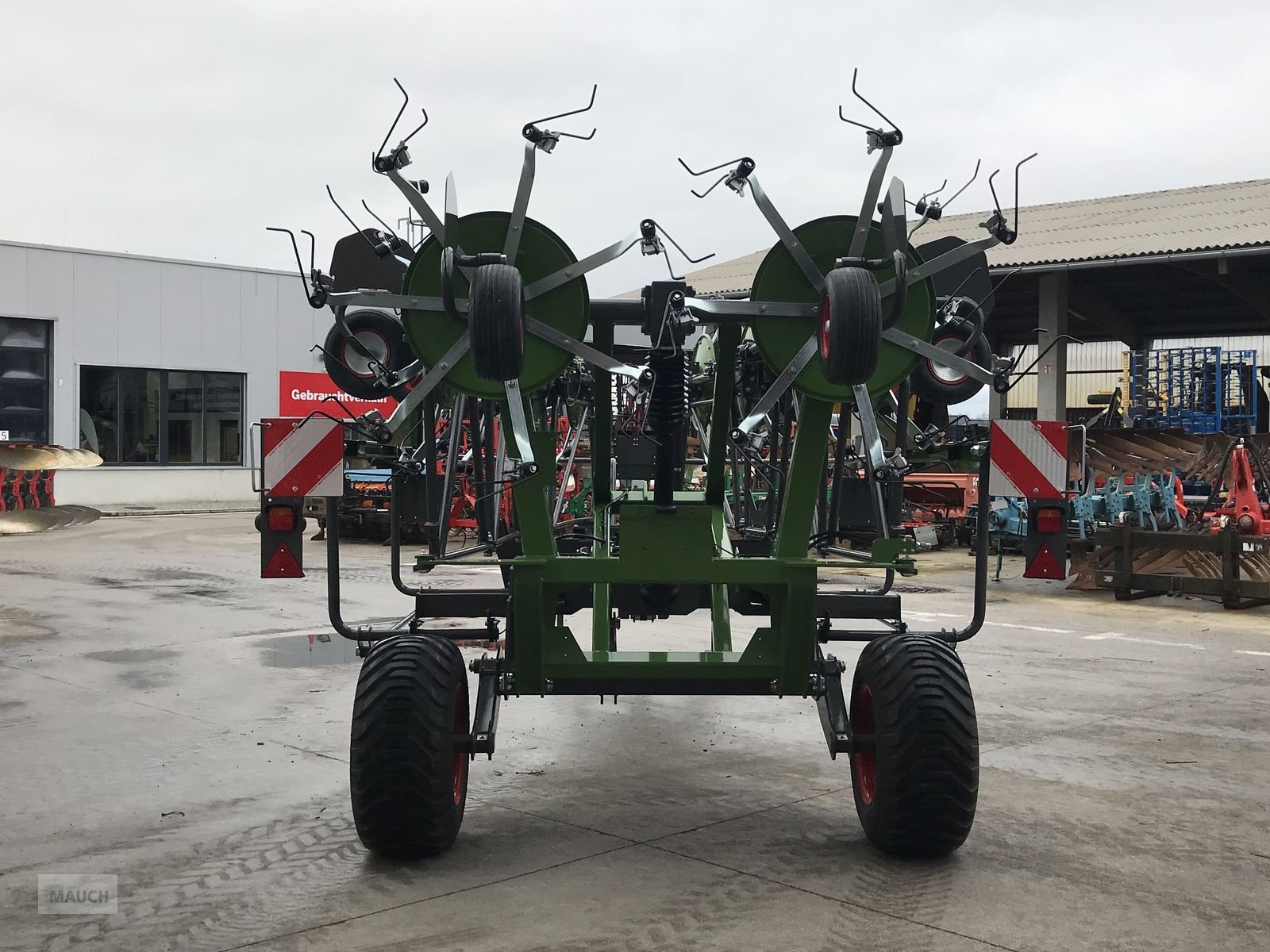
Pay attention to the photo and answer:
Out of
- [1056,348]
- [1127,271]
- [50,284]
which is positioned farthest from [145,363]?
[1127,271]

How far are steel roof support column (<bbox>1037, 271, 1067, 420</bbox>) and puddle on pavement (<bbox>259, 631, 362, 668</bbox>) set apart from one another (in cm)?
1412

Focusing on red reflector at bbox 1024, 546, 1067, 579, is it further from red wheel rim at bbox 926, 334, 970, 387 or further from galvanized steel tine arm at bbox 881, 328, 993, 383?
galvanized steel tine arm at bbox 881, 328, 993, 383

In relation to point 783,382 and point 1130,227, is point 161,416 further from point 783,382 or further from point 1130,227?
point 783,382

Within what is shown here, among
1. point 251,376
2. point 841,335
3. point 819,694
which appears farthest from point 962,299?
point 251,376

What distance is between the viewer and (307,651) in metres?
9.69

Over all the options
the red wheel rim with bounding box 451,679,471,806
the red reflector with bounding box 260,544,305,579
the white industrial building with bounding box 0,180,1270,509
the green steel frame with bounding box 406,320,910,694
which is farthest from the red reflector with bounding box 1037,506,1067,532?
the white industrial building with bounding box 0,180,1270,509

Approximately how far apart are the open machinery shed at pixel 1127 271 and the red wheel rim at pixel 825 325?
1283 centimetres

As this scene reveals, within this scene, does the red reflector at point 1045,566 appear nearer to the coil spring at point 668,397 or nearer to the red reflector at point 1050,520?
the red reflector at point 1050,520

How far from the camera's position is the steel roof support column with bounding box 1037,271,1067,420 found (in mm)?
21750

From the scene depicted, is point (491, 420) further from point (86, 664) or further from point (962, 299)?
point (86, 664)

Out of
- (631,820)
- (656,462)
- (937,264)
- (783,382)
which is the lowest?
(631,820)

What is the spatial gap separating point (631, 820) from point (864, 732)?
1000 mm

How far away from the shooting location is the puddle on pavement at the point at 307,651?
9.18 metres

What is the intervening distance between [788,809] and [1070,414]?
30.0 metres
